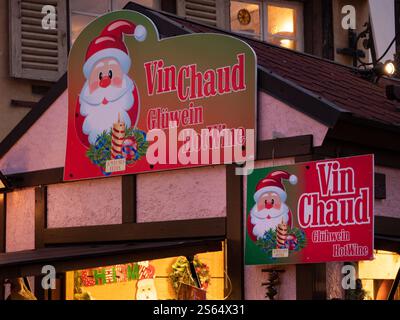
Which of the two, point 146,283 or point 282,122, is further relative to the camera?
point 146,283

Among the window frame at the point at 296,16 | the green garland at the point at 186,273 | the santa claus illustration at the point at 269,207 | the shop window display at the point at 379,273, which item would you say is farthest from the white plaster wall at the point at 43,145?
the window frame at the point at 296,16

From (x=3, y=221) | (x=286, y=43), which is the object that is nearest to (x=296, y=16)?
(x=286, y=43)

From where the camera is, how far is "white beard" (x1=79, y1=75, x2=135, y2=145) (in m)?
12.2

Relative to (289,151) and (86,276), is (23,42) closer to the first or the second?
(86,276)

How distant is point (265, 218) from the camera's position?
1081 centimetres

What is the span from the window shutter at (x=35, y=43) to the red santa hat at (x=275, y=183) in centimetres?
542

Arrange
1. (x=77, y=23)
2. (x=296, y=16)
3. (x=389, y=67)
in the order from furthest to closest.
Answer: (x=296, y=16)
(x=77, y=23)
(x=389, y=67)

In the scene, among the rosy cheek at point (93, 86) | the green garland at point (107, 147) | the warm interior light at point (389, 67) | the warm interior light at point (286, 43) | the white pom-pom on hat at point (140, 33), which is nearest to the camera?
the green garland at point (107, 147)

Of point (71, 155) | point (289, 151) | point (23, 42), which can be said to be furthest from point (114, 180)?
point (23, 42)

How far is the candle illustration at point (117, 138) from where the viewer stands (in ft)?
40.1

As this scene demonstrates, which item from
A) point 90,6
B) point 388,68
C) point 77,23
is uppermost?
point 90,6

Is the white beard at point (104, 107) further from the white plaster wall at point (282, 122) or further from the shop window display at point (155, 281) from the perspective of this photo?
the white plaster wall at point (282, 122)

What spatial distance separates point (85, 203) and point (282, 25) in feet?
23.0

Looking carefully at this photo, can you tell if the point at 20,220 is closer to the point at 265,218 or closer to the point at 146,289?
the point at 146,289
